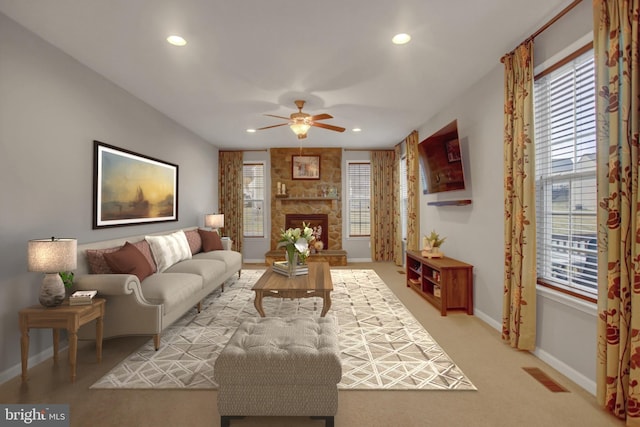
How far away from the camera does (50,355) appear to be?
2.96 m

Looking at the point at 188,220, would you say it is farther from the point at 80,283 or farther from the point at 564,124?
the point at 564,124

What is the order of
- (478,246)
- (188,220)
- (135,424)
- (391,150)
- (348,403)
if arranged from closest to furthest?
(135,424), (348,403), (478,246), (188,220), (391,150)

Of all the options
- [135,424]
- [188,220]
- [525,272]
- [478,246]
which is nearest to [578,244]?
[525,272]

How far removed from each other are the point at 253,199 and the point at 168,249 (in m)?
4.09

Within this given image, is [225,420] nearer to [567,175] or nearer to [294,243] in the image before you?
[294,243]

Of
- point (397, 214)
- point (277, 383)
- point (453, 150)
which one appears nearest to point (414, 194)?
point (397, 214)

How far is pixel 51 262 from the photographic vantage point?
2508 millimetres

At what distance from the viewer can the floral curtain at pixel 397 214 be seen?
767 cm

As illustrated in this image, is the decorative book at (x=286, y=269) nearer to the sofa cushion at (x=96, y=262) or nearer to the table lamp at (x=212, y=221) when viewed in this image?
the sofa cushion at (x=96, y=262)

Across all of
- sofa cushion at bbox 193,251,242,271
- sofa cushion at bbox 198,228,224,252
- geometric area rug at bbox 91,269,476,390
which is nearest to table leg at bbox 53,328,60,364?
geometric area rug at bbox 91,269,476,390

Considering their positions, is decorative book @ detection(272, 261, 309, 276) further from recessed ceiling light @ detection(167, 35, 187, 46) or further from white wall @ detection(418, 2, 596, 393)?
recessed ceiling light @ detection(167, 35, 187, 46)

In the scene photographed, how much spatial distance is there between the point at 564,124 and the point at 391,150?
225 inches

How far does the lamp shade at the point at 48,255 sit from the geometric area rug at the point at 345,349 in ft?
3.07

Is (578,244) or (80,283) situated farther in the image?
(80,283)
